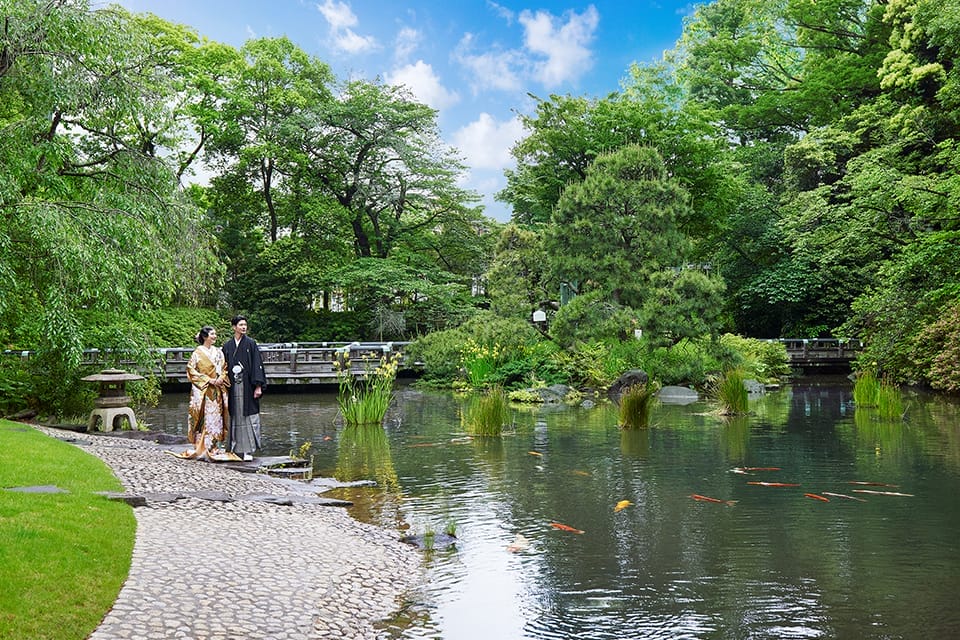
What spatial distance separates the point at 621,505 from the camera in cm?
770

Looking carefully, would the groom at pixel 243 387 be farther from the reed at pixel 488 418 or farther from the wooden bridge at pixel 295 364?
the wooden bridge at pixel 295 364

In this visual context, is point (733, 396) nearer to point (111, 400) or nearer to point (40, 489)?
point (111, 400)

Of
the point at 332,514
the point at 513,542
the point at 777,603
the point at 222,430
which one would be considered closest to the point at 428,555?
the point at 513,542

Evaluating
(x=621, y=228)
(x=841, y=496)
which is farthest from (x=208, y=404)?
(x=621, y=228)

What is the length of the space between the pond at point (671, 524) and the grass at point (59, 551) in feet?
5.41

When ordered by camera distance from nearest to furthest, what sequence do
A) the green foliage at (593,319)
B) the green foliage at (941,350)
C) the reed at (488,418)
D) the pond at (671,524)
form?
the pond at (671,524) → the reed at (488,418) → the green foliage at (941,350) → the green foliage at (593,319)

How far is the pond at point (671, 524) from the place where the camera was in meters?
4.80

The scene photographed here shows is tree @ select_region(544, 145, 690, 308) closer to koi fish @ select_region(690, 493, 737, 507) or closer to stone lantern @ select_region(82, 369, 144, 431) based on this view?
stone lantern @ select_region(82, 369, 144, 431)

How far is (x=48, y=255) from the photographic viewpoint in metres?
11.0

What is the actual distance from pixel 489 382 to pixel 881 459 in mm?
12260

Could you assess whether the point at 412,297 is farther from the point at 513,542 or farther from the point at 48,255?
the point at 513,542

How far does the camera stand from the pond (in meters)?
4.80

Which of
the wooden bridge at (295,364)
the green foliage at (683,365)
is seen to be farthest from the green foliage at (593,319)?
the wooden bridge at (295,364)

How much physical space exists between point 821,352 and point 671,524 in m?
23.0
